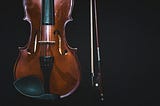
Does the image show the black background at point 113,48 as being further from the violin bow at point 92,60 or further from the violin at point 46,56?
the violin at point 46,56

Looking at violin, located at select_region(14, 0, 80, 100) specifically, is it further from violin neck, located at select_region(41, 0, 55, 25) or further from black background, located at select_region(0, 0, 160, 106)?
black background, located at select_region(0, 0, 160, 106)

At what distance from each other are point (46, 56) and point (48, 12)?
327 mm

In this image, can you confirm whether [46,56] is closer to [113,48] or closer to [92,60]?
[92,60]

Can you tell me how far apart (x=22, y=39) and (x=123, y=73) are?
3.00 ft

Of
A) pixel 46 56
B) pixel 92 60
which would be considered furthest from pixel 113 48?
pixel 46 56

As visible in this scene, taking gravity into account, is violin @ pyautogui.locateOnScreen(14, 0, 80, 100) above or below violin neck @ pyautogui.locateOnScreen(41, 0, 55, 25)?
below

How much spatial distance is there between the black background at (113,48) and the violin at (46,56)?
0.29 metres

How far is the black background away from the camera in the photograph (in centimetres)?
271

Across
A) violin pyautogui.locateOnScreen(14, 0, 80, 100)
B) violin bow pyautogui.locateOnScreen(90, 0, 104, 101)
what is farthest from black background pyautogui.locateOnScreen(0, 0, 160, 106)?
violin pyautogui.locateOnScreen(14, 0, 80, 100)

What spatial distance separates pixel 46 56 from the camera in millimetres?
2367

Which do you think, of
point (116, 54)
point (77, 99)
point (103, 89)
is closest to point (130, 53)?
point (116, 54)

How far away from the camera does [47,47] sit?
238 centimetres

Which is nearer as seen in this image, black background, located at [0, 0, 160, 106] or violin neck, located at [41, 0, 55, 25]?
violin neck, located at [41, 0, 55, 25]

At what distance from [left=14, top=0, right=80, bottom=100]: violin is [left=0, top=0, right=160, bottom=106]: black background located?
292mm
